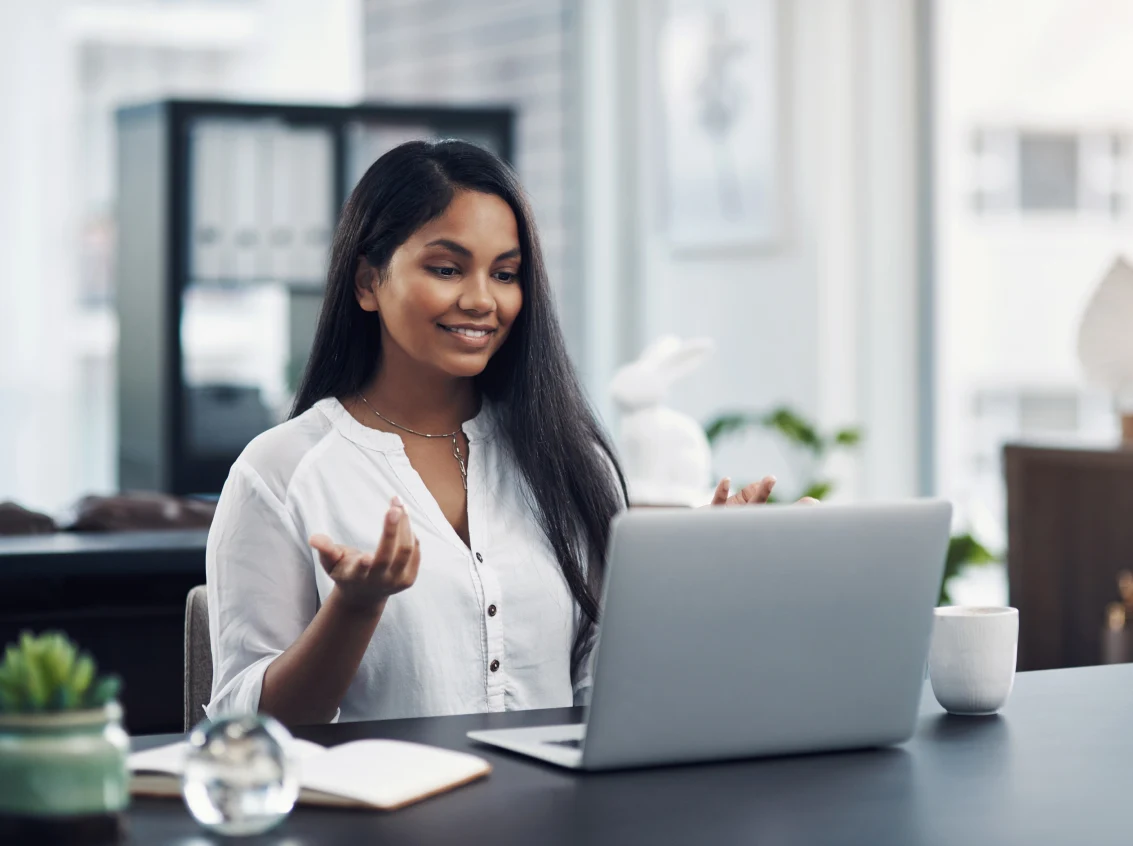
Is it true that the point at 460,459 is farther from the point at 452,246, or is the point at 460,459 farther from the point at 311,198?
the point at 311,198

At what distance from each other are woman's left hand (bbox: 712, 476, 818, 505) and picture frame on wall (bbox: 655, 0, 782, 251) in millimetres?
3348

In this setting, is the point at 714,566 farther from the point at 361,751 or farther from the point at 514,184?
the point at 514,184

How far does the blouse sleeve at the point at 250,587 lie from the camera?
1646 mm

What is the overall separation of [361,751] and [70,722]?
27 cm

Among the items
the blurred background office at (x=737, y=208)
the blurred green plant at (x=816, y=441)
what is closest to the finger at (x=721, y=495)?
the blurred background office at (x=737, y=208)

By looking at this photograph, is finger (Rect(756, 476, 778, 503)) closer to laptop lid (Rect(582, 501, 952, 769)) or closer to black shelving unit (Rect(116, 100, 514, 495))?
laptop lid (Rect(582, 501, 952, 769))

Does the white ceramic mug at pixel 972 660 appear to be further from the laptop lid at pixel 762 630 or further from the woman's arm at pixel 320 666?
the woman's arm at pixel 320 666

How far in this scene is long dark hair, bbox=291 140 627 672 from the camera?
179 cm

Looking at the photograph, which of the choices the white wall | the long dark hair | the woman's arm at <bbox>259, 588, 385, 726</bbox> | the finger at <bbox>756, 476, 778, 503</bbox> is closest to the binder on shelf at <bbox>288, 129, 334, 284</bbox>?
the white wall

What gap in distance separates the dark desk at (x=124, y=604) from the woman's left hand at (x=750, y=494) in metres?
1.07

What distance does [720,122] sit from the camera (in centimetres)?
508

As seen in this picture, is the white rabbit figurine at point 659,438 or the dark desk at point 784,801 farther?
the white rabbit figurine at point 659,438

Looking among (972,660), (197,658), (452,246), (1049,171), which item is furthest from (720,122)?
(972,660)

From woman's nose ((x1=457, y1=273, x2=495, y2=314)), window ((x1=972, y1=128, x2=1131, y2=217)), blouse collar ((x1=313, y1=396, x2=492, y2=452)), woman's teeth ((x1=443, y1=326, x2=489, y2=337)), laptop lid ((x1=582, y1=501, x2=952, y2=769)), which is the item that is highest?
window ((x1=972, y1=128, x2=1131, y2=217))
